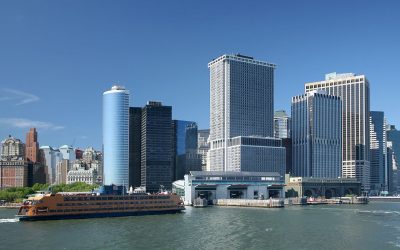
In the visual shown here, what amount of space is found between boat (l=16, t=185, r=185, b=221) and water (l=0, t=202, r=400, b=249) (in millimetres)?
5196

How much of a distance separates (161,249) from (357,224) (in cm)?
6282

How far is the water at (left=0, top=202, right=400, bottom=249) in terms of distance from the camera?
3787 inches

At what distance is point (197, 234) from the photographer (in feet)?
367

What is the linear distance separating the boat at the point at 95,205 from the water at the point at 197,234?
205 inches

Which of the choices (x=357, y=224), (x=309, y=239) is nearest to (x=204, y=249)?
(x=309, y=239)

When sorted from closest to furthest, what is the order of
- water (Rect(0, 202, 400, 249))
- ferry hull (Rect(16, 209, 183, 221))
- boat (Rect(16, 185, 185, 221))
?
1. water (Rect(0, 202, 400, 249))
2. ferry hull (Rect(16, 209, 183, 221))
3. boat (Rect(16, 185, 185, 221))

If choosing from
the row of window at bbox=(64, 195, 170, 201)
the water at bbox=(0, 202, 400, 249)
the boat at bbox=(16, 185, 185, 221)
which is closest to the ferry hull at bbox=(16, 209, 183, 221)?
the boat at bbox=(16, 185, 185, 221)

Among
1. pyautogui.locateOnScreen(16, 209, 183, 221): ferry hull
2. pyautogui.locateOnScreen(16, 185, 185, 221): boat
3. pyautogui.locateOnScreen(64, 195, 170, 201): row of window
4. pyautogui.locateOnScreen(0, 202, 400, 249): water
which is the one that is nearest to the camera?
pyautogui.locateOnScreen(0, 202, 400, 249): water

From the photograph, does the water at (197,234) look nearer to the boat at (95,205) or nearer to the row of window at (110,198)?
the boat at (95,205)

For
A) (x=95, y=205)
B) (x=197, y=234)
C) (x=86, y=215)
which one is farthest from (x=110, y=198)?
(x=197, y=234)

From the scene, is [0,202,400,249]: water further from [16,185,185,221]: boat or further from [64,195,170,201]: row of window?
[64,195,170,201]: row of window

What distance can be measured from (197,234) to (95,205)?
169 feet

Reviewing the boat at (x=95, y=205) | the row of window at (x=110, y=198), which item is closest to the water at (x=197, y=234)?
the boat at (x=95, y=205)

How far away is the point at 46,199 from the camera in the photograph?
14438 cm
